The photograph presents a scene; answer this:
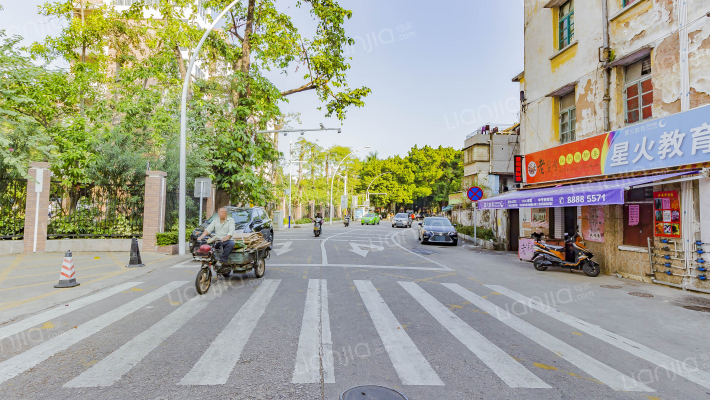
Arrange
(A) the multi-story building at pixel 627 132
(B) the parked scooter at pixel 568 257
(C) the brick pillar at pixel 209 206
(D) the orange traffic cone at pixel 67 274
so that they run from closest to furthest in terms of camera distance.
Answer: (D) the orange traffic cone at pixel 67 274 < (A) the multi-story building at pixel 627 132 < (B) the parked scooter at pixel 568 257 < (C) the brick pillar at pixel 209 206

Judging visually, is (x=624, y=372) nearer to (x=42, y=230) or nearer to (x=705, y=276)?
(x=705, y=276)

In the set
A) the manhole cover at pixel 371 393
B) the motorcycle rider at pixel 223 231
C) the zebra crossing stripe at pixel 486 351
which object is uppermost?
the motorcycle rider at pixel 223 231

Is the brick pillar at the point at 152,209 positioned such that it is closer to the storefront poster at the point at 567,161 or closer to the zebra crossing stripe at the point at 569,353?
the zebra crossing stripe at the point at 569,353

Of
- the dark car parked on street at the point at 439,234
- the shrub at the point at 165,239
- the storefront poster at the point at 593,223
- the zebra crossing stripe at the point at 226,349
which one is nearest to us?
the zebra crossing stripe at the point at 226,349

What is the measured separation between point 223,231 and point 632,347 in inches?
282

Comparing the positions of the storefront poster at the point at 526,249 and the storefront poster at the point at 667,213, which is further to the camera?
the storefront poster at the point at 526,249

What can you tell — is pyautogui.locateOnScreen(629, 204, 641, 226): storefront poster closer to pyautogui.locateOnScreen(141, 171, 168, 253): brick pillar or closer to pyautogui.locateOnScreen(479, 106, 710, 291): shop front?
pyautogui.locateOnScreen(479, 106, 710, 291): shop front

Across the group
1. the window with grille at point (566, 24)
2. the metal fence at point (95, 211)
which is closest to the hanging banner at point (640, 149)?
the window with grille at point (566, 24)

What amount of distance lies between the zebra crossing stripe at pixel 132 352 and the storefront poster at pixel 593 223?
10.6 meters

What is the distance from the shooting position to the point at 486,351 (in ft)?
14.8

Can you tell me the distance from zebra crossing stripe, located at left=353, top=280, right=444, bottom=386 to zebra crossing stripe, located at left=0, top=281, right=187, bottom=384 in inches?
146

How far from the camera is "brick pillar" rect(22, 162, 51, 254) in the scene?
514 inches

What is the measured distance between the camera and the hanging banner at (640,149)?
26.2 ft

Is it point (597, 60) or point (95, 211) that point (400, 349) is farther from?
point (95, 211)
